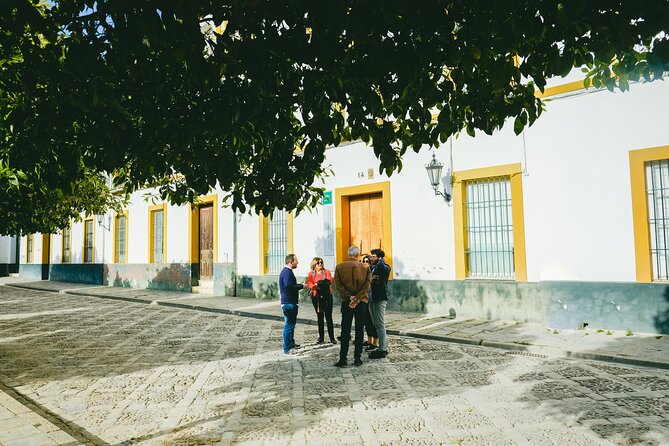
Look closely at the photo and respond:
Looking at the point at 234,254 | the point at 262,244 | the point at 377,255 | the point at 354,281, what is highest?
the point at 262,244

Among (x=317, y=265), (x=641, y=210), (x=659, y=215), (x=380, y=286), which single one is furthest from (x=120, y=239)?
(x=659, y=215)

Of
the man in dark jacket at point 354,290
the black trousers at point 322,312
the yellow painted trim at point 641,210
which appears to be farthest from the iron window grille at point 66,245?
the yellow painted trim at point 641,210

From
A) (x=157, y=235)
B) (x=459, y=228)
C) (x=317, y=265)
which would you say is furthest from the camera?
(x=157, y=235)

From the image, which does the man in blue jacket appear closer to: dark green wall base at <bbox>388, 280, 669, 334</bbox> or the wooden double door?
dark green wall base at <bbox>388, 280, 669, 334</bbox>

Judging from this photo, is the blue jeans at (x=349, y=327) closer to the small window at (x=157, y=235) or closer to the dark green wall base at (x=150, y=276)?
the dark green wall base at (x=150, y=276)

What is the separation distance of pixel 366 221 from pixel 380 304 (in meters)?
5.53

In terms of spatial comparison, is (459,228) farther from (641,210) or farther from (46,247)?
(46,247)

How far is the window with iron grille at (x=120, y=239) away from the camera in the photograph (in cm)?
2197

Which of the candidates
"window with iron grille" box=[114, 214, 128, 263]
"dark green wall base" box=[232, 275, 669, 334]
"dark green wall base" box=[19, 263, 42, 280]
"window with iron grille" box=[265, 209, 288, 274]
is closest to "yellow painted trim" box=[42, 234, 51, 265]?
"dark green wall base" box=[19, 263, 42, 280]

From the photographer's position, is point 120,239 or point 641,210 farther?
point 120,239

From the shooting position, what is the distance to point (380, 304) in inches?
293

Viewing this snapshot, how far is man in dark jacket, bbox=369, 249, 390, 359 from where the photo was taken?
285 inches

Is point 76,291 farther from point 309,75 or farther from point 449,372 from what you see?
point 309,75

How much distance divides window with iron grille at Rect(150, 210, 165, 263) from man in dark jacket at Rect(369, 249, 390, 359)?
14343mm
